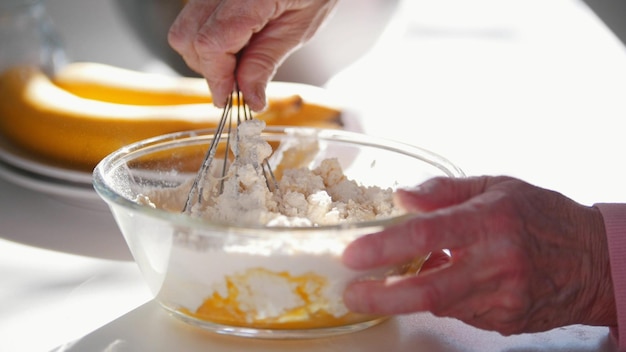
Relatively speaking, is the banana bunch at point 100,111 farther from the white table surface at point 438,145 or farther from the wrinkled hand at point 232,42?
the wrinkled hand at point 232,42

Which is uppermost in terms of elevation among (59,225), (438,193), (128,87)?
(128,87)

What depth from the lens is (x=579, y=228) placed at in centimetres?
73

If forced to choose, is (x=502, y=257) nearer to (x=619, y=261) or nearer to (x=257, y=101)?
(x=619, y=261)

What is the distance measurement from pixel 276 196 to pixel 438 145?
1.97ft

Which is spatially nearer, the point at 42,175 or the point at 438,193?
the point at 438,193

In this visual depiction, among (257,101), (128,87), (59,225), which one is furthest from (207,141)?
(128,87)

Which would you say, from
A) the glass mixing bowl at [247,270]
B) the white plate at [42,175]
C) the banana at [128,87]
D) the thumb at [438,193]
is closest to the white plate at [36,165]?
the white plate at [42,175]

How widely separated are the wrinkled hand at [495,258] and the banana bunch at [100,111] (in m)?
0.59

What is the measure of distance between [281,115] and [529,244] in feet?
2.18

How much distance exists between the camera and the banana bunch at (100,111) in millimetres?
1189

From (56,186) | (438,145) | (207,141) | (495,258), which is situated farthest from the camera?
(438,145)

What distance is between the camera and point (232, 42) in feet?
3.21

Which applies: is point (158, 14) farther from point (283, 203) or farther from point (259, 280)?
point (259, 280)

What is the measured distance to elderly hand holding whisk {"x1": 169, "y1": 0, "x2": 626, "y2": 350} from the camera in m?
0.66
